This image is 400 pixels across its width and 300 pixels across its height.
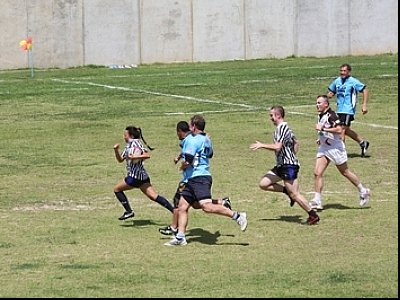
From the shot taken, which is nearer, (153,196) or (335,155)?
(153,196)

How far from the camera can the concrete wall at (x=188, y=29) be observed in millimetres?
42094

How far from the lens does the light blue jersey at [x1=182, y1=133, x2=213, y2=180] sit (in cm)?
1358

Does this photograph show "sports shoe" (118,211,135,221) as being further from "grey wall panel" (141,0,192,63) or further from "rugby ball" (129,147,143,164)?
"grey wall panel" (141,0,192,63)

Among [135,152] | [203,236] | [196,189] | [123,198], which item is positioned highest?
[135,152]

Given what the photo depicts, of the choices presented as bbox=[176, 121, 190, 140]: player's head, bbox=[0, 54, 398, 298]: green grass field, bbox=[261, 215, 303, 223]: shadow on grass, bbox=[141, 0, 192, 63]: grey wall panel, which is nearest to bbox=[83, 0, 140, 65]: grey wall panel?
bbox=[141, 0, 192, 63]: grey wall panel

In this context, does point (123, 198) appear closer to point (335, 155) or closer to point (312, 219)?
point (312, 219)

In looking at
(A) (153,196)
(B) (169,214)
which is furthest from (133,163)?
(B) (169,214)

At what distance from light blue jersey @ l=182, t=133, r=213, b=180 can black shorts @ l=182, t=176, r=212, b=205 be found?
0.07 m

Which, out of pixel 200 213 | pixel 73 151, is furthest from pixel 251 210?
pixel 73 151

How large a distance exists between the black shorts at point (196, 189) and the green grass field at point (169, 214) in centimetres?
62

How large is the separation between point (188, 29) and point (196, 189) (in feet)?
101

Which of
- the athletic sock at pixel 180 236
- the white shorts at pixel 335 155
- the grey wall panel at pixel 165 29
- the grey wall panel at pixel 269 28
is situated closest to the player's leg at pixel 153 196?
the athletic sock at pixel 180 236

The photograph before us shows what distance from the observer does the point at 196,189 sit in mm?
13703

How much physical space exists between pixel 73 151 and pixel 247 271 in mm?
10975
